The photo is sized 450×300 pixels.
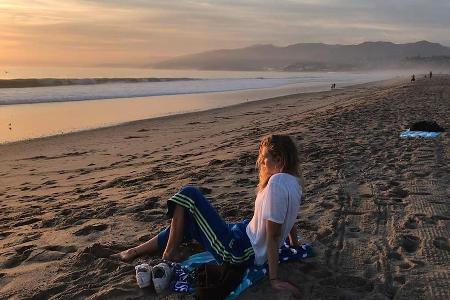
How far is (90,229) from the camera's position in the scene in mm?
4617

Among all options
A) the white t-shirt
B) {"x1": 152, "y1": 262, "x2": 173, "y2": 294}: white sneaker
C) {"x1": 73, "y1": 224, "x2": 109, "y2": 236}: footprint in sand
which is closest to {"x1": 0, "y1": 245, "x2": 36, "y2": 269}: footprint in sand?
{"x1": 73, "y1": 224, "x2": 109, "y2": 236}: footprint in sand

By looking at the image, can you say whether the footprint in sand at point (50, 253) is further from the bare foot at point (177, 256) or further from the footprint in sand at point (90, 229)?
the bare foot at point (177, 256)

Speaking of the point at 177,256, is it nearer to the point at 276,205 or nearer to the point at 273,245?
the point at 273,245

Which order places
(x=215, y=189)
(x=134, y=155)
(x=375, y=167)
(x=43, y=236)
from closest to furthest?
(x=43, y=236)
(x=215, y=189)
(x=375, y=167)
(x=134, y=155)

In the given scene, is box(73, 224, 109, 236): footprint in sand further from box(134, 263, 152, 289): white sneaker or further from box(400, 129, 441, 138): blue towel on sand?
box(400, 129, 441, 138): blue towel on sand

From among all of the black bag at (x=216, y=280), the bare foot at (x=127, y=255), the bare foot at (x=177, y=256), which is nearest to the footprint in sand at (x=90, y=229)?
the bare foot at (x=127, y=255)

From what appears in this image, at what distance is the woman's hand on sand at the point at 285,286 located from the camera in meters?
3.21

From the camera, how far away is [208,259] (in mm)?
3633

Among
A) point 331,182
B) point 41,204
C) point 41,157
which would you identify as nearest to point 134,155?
point 41,157

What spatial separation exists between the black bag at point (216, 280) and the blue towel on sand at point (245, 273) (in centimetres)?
5

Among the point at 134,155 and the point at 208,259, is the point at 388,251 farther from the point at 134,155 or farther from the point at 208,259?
the point at 134,155

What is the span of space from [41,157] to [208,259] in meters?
6.87

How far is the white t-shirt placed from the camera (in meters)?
3.20

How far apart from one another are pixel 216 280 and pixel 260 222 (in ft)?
1.63
